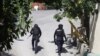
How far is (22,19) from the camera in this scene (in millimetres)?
8258

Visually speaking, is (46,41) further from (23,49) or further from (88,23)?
(88,23)

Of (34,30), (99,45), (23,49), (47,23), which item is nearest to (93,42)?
(99,45)

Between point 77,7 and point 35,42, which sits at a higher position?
point 77,7

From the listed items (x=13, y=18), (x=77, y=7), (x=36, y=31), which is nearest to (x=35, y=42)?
(x=36, y=31)

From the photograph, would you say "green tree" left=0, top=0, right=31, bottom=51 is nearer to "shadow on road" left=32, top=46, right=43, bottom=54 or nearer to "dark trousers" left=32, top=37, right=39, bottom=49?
"dark trousers" left=32, top=37, right=39, bottom=49

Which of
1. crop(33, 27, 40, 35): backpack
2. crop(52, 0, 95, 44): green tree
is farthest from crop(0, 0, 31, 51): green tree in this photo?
crop(33, 27, 40, 35): backpack

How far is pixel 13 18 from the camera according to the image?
8617mm

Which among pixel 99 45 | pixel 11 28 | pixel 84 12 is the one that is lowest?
pixel 99 45

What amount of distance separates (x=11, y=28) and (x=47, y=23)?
2293 centimetres

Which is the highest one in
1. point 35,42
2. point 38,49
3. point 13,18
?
point 13,18

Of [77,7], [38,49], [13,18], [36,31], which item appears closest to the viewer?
[13,18]

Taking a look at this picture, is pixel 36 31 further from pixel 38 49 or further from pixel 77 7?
pixel 77 7

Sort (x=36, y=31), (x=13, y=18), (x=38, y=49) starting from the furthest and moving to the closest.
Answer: (x=38, y=49) → (x=36, y=31) → (x=13, y=18)

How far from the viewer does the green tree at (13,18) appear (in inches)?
328
